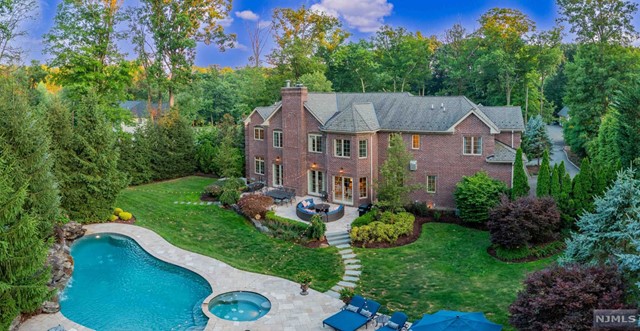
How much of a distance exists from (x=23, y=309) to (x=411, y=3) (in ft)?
129

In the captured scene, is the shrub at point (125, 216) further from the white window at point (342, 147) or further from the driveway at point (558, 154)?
the driveway at point (558, 154)

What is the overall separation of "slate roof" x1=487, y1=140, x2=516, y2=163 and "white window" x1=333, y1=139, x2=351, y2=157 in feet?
24.4

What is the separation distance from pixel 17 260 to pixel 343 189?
17124mm

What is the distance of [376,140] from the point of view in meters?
26.8

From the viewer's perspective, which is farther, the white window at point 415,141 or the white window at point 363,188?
the white window at point 363,188

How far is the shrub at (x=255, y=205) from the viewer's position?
24688mm

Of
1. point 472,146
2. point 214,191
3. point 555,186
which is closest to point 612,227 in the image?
point 555,186

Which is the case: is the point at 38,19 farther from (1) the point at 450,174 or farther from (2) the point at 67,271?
(1) the point at 450,174

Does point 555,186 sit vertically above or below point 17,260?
above

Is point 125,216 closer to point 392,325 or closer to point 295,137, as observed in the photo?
point 295,137

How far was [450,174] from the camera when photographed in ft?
82.1

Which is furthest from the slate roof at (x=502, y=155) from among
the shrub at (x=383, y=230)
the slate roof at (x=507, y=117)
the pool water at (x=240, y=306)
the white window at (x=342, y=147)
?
the pool water at (x=240, y=306)

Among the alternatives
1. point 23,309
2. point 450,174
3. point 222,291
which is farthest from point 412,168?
point 23,309

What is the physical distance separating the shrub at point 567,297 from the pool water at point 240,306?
7.69 metres
